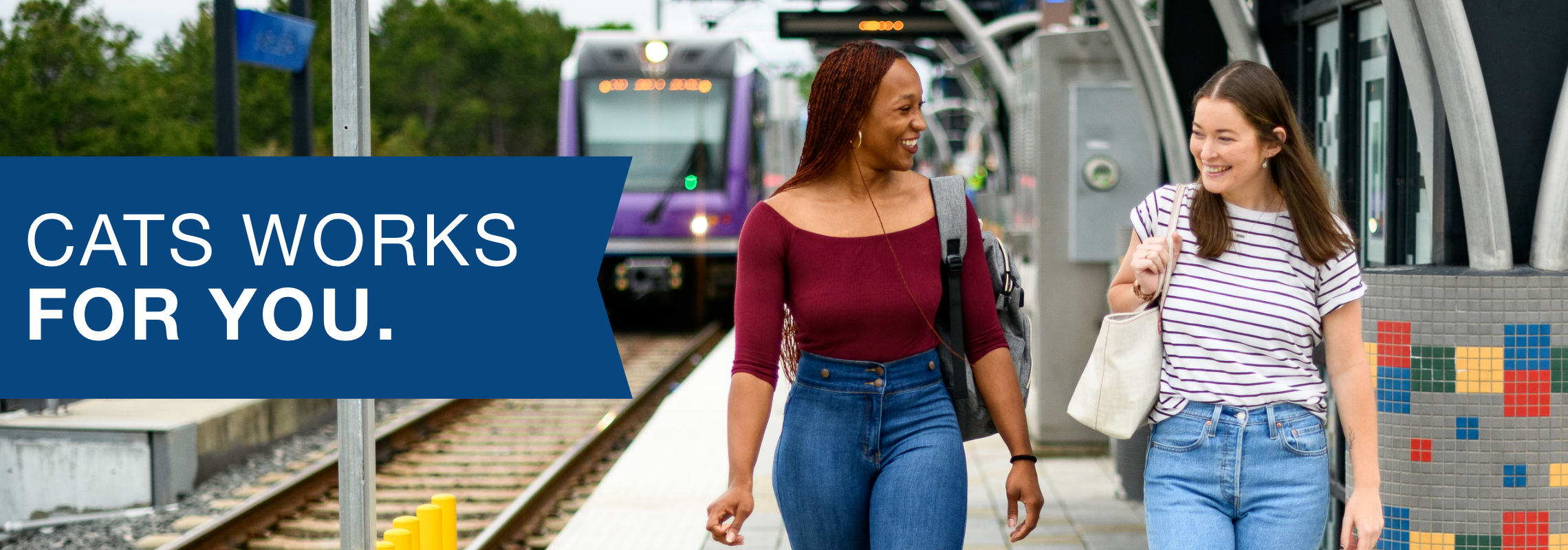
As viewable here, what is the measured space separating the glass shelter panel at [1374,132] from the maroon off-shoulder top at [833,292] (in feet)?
8.29

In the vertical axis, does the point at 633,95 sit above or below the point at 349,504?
above

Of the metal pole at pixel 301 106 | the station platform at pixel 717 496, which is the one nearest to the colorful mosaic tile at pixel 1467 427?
the station platform at pixel 717 496

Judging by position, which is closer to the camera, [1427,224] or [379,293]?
[379,293]

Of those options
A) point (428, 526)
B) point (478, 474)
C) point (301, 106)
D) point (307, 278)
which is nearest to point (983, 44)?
point (301, 106)

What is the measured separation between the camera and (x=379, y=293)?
3.39 m

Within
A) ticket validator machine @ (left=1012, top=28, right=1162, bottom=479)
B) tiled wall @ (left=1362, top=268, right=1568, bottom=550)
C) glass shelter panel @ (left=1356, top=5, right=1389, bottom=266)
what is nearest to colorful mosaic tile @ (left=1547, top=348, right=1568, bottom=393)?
tiled wall @ (left=1362, top=268, right=1568, bottom=550)

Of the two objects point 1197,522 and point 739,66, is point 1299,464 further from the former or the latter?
point 739,66

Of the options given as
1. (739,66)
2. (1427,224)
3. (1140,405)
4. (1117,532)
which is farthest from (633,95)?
(1140,405)

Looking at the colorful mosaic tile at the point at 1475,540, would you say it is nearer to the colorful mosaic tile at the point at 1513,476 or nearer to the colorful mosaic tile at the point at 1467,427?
the colorful mosaic tile at the point at 1513,476

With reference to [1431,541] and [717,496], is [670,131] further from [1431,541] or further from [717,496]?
[1431,541]

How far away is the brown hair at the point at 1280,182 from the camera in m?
2.52

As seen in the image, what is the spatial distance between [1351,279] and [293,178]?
2159 millimetres

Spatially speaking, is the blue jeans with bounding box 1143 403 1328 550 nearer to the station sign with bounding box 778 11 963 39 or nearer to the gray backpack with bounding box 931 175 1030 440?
the gray backpack with bounding box 931 175 1030 440

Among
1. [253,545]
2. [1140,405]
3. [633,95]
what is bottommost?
[253,545]
